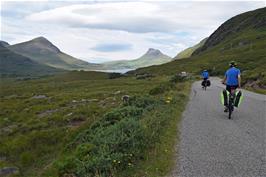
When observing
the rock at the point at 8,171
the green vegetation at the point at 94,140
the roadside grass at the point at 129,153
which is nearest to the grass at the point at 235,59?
the green vegetation at the point at 94,140

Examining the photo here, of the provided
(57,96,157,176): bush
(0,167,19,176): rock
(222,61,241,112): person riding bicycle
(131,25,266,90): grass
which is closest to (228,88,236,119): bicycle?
(222,61,241,112): person riding bicycle

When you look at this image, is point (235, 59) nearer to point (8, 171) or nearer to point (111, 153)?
point (8, 171)

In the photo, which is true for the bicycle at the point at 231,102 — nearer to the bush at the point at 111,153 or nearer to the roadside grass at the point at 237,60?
the bush at the point at 111,153

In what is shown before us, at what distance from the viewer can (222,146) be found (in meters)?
11.3

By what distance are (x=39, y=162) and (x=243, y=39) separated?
173 meters

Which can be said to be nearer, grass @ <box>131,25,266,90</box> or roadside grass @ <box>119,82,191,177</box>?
roadside grass @ <box>119,82,191,177</box>

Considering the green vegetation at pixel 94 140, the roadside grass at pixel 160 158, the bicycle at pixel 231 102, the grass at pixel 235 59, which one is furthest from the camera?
the grass at pixel 235 59

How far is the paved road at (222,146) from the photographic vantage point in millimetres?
8914

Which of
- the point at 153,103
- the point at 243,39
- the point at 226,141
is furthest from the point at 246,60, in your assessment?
the point at 226,141

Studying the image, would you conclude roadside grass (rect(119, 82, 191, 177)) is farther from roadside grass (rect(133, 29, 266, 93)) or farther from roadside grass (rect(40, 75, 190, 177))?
roadside grass (rect(133, 29, 266, 93))

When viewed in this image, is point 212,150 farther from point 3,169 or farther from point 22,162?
point 22,162

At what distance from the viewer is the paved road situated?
8.91 m

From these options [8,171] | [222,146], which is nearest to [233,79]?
[222,146]

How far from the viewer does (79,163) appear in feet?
32.6
